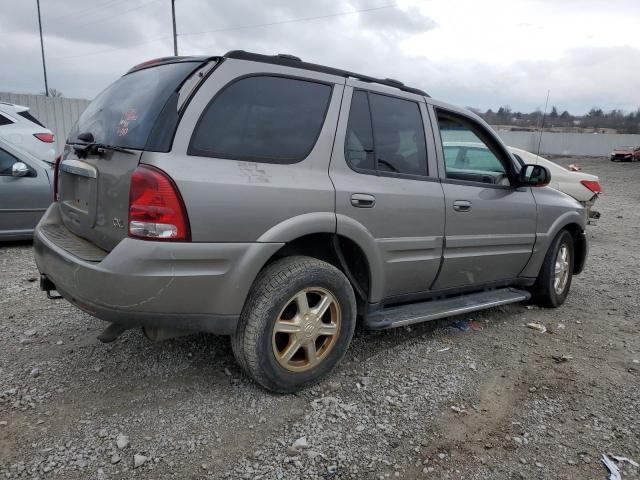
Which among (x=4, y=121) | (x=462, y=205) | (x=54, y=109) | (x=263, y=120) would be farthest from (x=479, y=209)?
(x=54, y=109)

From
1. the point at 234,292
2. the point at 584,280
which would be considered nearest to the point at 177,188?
the point at 234,292

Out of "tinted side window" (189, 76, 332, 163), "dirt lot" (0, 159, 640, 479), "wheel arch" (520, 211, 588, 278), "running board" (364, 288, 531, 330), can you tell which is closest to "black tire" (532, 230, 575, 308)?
"wheel arch" (520, 211, 588, 278)

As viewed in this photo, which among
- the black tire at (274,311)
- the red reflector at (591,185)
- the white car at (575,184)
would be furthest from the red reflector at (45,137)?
the red reflector at (591,185)

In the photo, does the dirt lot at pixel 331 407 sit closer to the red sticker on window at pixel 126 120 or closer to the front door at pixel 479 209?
the front door at pixel 479 209

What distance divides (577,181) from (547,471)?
7708 mm

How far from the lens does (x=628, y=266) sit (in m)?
7.29

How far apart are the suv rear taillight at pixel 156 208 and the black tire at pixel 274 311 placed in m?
0.55

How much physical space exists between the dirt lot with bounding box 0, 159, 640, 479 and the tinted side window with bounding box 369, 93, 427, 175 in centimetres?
133

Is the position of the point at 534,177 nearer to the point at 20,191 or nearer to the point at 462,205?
the point at 462,205

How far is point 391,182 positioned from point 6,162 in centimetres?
538

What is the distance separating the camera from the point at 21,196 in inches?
258

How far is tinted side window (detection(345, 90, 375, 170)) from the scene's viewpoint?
3289 mm

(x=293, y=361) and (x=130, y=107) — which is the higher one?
(x=130, y=107)

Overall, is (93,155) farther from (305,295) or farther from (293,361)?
(293,361)
